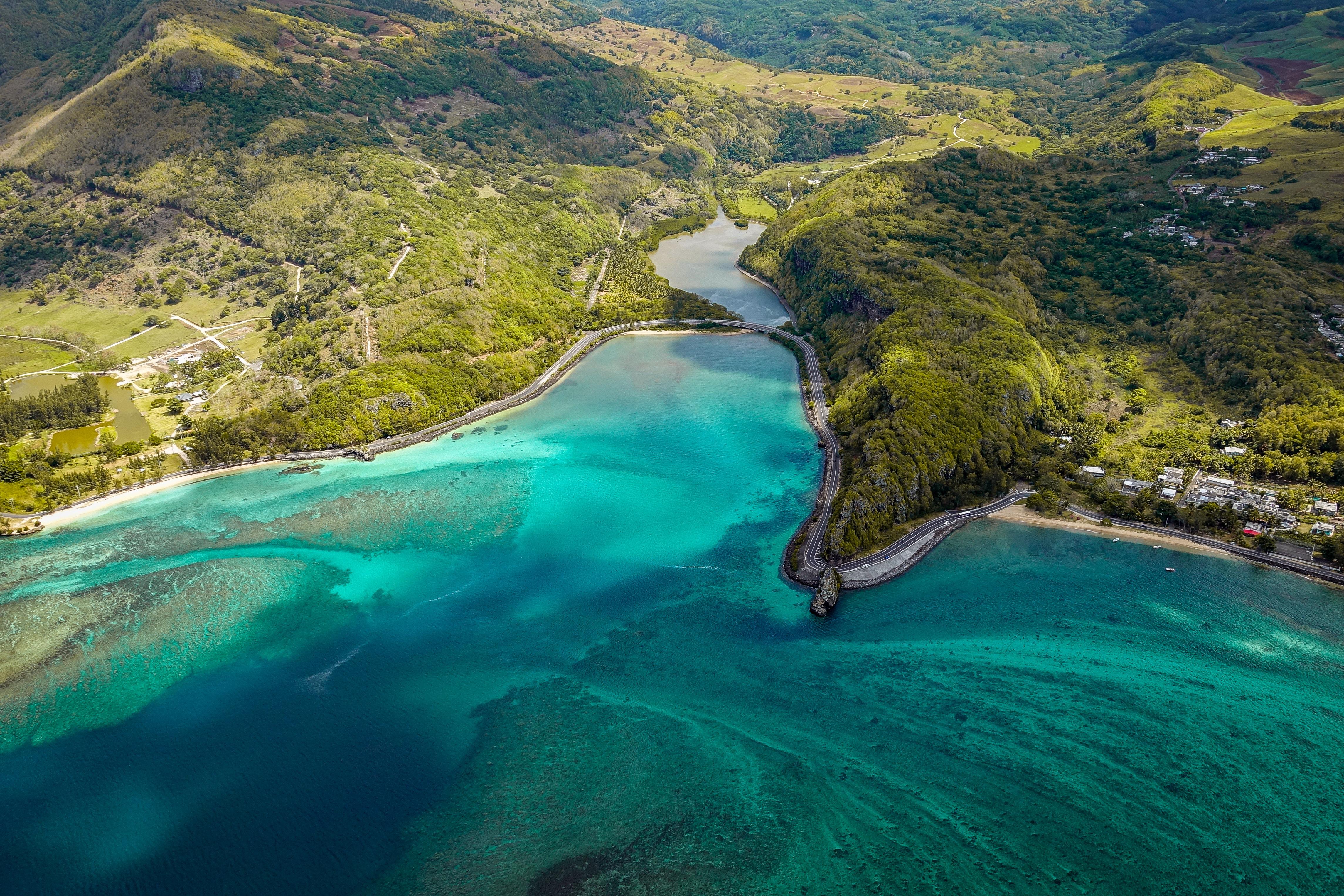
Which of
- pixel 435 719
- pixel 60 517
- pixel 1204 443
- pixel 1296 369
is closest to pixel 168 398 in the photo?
pixel 60 517

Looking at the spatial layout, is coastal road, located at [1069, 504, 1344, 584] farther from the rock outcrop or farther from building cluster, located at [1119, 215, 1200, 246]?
building cluster, located at [1119, 215, 1200, 246]

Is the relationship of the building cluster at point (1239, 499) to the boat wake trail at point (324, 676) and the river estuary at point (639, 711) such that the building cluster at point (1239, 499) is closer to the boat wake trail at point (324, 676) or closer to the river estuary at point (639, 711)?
the river estuary at point (639, 711)

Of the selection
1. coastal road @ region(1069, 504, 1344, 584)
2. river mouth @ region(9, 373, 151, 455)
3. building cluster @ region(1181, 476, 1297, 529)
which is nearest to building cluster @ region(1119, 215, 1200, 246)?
building cluster @ region(1181, 476, 1297, 529)

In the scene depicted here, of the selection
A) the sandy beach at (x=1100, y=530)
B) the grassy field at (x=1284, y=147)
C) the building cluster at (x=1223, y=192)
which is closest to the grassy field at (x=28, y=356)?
the sandy beach at (x=1100, y=530)

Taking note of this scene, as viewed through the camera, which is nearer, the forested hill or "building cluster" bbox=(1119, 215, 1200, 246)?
the forested hill

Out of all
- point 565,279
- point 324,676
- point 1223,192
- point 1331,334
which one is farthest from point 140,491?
point 1223,192

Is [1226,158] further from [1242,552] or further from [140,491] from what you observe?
[140,491]
